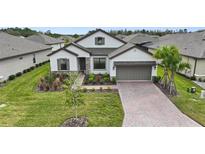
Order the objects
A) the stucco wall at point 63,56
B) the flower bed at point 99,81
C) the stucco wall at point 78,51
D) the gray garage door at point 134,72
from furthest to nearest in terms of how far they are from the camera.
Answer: the stucco wall at point 78,51 < the stucco wall at point 63,56 < the gray garage door at point 134,72 < the flower bed at point 99,81

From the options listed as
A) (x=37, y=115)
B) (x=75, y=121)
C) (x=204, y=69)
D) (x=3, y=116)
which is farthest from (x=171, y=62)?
(x=3, y=116)

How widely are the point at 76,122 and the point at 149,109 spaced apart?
4562 mm

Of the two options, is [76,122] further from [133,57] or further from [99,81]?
[133,57]

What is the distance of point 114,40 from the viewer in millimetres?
21453

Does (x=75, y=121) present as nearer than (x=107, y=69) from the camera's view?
Yes

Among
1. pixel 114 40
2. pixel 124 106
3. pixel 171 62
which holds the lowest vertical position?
pixel 124 106

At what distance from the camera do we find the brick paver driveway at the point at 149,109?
8.96 meters

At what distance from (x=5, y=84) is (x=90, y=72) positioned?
8683 mm

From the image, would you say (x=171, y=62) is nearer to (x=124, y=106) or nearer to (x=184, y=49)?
(x=124, y=106)

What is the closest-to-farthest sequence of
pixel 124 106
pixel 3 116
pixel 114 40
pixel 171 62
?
pixel 3 116 < pixel 124 106 < pixel 171 62 < pixel 114 40

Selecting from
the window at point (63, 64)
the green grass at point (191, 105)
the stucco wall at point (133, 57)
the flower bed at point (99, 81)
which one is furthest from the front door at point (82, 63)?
the green grass at point (191, 105)

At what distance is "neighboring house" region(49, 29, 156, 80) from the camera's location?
56.4 ft

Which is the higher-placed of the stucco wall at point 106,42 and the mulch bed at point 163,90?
the stucco wall at point 106,42

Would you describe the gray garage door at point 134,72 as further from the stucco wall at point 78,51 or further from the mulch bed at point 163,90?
the stucco wall at point 78,51
